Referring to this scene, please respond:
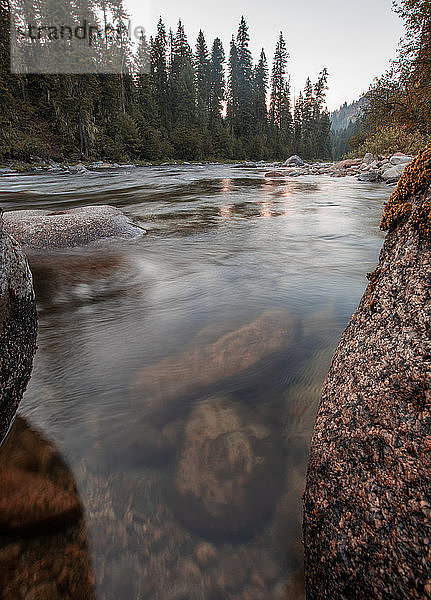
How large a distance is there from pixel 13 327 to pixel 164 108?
64.2m

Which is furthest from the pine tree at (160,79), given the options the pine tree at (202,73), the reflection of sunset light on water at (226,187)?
the reflection of sunset light on water at (226,187)

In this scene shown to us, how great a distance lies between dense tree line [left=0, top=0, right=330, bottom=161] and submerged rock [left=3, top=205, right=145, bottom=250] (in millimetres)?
27747

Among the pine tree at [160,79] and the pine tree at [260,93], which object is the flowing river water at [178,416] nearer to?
the pine tree at [160,79]

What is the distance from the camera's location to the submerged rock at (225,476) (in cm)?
157

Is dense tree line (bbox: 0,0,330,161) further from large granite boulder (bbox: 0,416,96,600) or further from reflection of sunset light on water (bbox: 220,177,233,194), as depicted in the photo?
large granite boulder (bbox: 0,416,96,600)

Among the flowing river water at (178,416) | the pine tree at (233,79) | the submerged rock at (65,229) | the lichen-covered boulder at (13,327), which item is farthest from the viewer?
the pine tree at (233,79)

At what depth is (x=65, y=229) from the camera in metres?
6.06

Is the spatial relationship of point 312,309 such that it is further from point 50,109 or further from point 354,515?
point 50,109

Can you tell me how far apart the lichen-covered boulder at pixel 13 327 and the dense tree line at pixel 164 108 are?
32583 mm

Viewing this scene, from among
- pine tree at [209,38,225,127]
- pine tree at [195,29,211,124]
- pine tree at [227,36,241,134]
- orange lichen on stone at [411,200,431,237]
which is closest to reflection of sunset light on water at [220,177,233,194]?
orange lichen on stone at [411,200,431,237]

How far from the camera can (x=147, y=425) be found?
6.94ft

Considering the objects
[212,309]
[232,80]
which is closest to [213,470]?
[212,309]

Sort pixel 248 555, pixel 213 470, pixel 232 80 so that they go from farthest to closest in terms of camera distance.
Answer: pixel 232 80
pixel 213 470
pixel 248 555

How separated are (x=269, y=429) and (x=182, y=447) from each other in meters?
0.52
